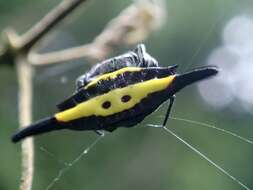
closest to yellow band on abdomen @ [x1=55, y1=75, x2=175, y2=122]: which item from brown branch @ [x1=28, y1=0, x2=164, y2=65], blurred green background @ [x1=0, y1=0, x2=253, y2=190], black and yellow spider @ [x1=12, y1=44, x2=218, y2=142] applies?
black and yellow spider @ [x1=12, y1=44, x2=218, y2=142]

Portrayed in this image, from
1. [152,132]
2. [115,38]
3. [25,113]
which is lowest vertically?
[25,113]

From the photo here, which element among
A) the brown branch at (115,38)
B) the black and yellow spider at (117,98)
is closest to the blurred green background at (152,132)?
the brown branch at (115,38)

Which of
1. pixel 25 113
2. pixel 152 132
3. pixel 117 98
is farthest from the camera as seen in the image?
pixel 152 132

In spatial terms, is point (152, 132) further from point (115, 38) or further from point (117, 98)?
point (117, 98)

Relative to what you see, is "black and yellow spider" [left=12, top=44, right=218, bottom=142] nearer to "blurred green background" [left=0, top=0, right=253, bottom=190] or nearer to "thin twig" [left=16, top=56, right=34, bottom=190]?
"thin twig" [left=16, top=56, right=34, bottom=190]

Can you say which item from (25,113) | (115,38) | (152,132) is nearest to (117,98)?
(25,113)

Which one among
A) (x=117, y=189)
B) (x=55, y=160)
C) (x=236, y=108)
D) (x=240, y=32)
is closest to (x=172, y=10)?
(x=236, y=108)

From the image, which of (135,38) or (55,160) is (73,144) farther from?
(135,38)
